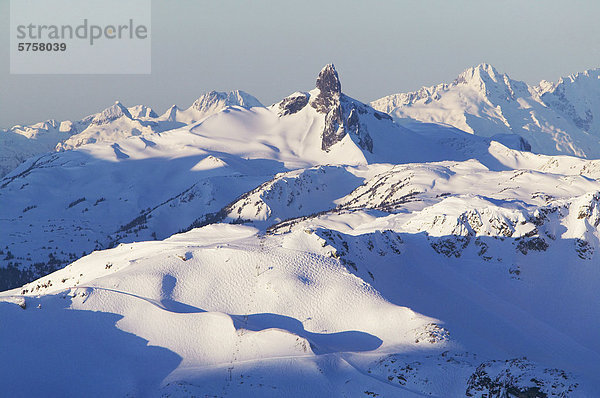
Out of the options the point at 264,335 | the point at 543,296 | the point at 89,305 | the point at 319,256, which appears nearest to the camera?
the point at 264,335

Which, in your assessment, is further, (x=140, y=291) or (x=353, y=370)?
(x=140, y=291)

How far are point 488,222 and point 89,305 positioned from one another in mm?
81637

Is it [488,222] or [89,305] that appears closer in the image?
[89,305]

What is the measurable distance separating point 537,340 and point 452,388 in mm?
35422

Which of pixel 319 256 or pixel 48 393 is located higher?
pixel 319 256

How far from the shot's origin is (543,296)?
106312 millimetres

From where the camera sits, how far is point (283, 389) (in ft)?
199

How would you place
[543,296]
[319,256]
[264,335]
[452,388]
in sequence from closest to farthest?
[452,388] → [264,335] → [319,256] → [543,296]

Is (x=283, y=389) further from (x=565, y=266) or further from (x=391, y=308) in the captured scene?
(x=565, y=266)

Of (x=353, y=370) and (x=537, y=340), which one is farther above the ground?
(x=353, y=370)

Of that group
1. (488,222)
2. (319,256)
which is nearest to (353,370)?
(319,256)

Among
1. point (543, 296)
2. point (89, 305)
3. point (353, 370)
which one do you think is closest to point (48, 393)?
point (89, 305)

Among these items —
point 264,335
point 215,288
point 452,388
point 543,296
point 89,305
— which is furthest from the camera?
point 543,296

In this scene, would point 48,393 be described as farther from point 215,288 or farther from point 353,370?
point 353,370
